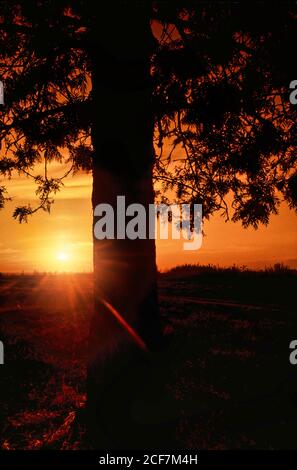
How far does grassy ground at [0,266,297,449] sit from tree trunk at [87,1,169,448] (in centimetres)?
58

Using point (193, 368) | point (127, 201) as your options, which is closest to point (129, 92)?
point (127, 201)

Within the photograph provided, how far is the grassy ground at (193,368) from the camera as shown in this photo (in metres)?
7.23

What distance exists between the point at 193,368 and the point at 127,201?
149 inches

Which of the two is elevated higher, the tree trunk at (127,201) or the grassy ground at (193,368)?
the tree trunk at (127,201)

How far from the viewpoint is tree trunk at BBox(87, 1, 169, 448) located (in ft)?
24.2

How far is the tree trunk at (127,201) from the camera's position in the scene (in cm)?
738

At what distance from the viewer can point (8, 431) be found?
7406 mm

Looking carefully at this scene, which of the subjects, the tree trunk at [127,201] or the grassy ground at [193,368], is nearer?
the grassy ground at [193,368]

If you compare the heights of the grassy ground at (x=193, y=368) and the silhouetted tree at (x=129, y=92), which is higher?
the silhouetted tree at (x=129, y=92)

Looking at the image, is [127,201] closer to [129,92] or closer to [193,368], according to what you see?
[129,92]

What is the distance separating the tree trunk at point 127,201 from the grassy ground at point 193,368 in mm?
585

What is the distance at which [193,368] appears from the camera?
973cm
